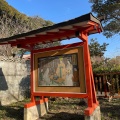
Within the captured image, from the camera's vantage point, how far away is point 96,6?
37.0ft

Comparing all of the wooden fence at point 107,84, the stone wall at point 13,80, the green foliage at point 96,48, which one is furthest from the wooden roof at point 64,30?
the green foliage at point 96,48

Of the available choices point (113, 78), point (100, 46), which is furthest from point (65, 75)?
point (100, 46)

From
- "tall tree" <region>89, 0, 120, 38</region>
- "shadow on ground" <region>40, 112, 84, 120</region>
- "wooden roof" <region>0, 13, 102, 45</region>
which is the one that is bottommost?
"shadow on ground" <region>40, 112, 84, 120</region>

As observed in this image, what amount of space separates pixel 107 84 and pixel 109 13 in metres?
5.07

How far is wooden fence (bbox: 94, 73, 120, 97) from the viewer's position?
25.9 feet

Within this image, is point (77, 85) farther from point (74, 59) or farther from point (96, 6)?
point (96, 6)

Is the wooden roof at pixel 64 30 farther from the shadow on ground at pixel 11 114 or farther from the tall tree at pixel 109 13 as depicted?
the tall tree at pixel 109 13

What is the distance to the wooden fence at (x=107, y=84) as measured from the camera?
7.91 m

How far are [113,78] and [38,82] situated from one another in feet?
14.0

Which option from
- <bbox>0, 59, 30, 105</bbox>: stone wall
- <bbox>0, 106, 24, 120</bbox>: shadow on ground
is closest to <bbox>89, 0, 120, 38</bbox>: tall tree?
<bbox>0, 59, 30, 105</bbox>: stone wall

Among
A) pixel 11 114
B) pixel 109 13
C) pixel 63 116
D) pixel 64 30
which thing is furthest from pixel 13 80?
pixel 109 13

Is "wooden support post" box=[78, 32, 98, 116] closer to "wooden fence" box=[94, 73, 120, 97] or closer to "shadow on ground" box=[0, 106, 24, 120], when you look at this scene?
"shadow on ground" box=[0, 106, 24, 120]

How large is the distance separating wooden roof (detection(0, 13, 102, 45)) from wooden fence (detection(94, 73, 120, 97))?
4043 millimetres

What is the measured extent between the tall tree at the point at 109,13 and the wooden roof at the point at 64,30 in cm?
662
